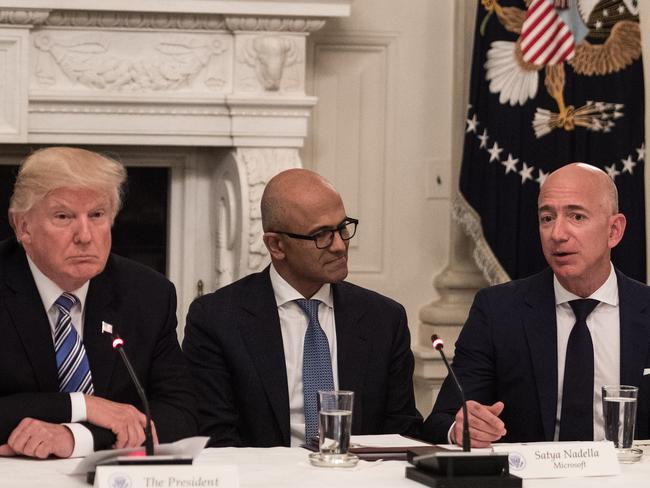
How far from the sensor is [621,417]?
2730 millimetres

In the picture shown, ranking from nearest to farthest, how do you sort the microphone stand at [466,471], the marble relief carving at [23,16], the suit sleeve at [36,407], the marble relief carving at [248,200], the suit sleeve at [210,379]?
the microphone stand at [466,471] < the suit sleeve at [36,407] < the suit sleeve at [210,379] < the marble relief carving at [23,16] < the marble relief carving at [248,200]

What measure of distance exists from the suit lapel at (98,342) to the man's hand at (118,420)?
0.21m

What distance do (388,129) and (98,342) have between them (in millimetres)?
2660

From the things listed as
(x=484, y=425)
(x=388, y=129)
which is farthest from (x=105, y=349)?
(x=388, y=129)

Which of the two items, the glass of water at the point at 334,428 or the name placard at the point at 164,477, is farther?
the glass of water at the point at 334,428

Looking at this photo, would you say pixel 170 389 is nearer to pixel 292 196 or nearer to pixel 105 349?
pixel 105 349

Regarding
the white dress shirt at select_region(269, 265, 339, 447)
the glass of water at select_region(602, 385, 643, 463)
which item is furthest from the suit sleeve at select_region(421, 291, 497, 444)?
the glass of water at select_region(602, 385, 643, 463)

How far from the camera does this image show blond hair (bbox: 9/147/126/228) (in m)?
2.87

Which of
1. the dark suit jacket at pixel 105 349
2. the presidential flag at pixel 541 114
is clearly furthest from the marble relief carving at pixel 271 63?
the dark suit jacket at pixel 105 349

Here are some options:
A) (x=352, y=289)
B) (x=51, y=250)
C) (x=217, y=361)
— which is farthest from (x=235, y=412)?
(x=51, y=250)

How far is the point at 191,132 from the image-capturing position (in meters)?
4.95

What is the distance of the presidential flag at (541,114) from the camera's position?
5.01 meters

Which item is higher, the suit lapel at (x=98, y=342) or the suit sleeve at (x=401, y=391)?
the suit lapel at (x=98, y=342)

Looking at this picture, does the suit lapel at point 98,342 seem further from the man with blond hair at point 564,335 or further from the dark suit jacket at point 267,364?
the man with blond hair at point 564,335
